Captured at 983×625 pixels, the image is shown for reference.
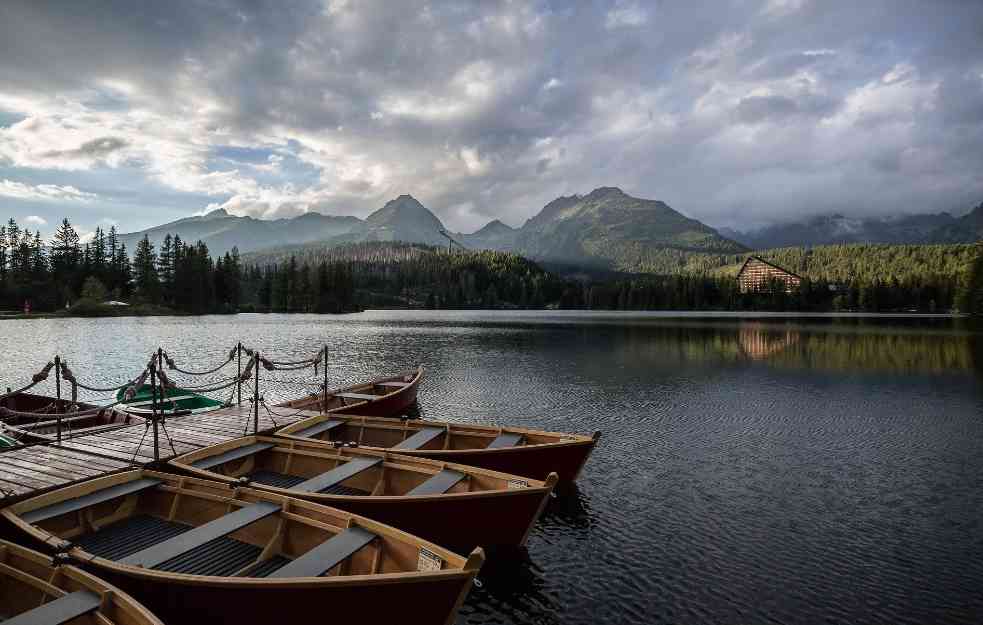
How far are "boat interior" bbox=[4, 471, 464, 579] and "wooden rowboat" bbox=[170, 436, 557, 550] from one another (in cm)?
102

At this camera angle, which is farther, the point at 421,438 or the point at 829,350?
the point at 829,350

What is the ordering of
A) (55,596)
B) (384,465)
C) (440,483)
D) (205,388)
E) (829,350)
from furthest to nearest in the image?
1. (829,350)
2. (205,388)
3. (384,465)
4. (440,483)
5. (55,596)

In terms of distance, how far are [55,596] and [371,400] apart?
18505 mm

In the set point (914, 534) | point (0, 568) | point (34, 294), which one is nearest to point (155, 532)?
point (0, 568)

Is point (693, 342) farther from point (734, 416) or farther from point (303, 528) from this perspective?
point (303, 528)

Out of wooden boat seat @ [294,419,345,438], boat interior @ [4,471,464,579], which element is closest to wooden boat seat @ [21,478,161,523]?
boat interior @ [4,471,464,579]

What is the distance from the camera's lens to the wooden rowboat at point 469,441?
15875 mm

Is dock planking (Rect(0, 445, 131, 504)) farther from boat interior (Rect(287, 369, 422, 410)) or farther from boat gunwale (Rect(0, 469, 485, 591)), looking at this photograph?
boat interior (Rect(287, 369, 422, 410))

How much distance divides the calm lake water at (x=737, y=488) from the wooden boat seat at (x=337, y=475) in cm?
423

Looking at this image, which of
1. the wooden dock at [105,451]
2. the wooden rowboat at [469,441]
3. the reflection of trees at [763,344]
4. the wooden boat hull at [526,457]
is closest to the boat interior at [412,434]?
the wooden rowboat at [469,441]

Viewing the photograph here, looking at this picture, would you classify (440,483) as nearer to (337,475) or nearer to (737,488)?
(337,475)

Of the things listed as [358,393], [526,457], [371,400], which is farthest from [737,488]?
[358,393]

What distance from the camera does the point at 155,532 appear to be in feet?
36.8

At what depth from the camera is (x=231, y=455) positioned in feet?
49.6
